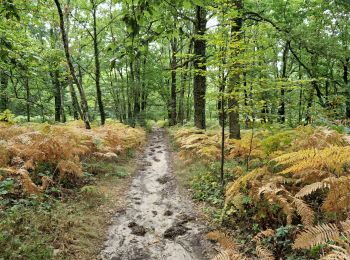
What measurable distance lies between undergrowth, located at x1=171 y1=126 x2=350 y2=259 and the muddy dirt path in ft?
1.77

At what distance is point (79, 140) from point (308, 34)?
328 inches

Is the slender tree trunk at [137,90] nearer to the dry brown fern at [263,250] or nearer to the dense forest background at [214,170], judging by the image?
the dense forest background at [214,170]

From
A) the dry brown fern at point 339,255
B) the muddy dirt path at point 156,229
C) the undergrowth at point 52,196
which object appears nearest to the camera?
the dry brown fern at point 339,255

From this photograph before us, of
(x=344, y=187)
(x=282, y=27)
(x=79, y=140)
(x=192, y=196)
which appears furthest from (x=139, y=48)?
(x=282, y=27)

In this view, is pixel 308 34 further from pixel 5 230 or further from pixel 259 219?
pixel 5 230

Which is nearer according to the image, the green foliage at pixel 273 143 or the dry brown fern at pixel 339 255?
the dry brown fern at pixel 339 255

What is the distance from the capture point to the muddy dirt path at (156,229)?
4.46 meters

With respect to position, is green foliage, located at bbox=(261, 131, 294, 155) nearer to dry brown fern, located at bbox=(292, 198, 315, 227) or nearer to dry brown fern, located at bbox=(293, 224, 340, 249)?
dry brown fern, located at bbox=(292, 198, 315, 227)

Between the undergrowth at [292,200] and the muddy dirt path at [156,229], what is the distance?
54 centimetres

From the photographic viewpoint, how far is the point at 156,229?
208 inches

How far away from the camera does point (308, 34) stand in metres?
9.67

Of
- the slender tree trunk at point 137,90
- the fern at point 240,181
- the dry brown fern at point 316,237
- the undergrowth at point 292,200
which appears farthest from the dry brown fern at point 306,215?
the slender tree trunk at point 137,90

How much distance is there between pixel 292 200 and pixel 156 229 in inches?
96.5

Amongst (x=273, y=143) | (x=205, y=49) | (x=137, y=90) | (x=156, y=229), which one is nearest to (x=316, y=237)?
(x=156, y=229)
